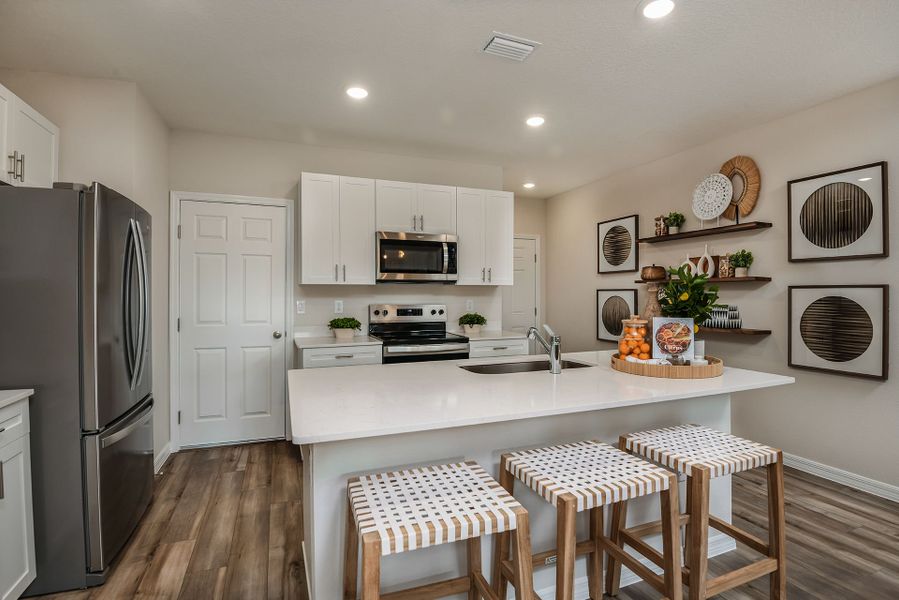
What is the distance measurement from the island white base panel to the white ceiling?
183 cm

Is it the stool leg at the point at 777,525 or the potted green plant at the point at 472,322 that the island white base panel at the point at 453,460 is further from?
the potted green plant at the point at 472,322

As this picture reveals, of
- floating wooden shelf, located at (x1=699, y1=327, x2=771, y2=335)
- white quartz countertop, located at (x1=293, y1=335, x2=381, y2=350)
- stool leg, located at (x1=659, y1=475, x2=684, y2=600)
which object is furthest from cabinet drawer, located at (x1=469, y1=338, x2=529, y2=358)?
stool leg, located at (x1=659, y1=475, x2=684, y2=600)

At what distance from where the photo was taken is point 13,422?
1.71 metres

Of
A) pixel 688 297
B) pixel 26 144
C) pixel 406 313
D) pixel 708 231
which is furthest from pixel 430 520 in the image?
pixel 708 231

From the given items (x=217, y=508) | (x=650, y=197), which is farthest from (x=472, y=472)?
(x=650, y=197)

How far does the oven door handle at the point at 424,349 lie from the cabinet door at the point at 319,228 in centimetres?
75

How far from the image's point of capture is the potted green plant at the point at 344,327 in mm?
3688

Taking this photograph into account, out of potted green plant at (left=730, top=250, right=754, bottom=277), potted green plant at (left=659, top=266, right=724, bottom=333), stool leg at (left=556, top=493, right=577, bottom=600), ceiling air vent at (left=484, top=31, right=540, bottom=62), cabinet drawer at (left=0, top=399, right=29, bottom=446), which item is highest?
ceiling air vent at (left=484, top=31, right=540, bottom=62)

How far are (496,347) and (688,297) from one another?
2036 millimetres

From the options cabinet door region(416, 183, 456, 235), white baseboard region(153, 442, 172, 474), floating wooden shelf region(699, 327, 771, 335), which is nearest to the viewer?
white baseboard region(153, 442, 172, 474)

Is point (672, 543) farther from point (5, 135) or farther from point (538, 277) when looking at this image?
point (538, 277)

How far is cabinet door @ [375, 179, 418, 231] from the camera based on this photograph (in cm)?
386

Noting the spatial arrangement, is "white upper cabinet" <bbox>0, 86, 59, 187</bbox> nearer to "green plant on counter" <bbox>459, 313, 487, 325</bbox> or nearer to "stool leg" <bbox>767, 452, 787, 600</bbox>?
"green plant on counter" <bbox>459, 313, 487, 325</bbox>

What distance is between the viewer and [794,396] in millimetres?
3256
